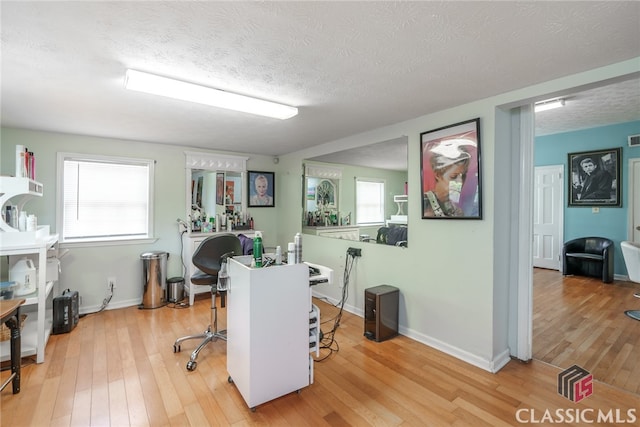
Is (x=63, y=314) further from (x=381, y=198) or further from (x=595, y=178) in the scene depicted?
(x=595, y=178)

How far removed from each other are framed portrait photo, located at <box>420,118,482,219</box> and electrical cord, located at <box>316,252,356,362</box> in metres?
1.31

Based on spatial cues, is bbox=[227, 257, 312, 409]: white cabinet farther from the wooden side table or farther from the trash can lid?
the trash can lid

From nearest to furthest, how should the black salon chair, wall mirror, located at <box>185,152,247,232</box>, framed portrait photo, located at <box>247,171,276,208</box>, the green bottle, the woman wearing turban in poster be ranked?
the green bottle, the woman wearing turban in poster, the black salon chair, wall mirror, located at <box>185,152,247,232</box>, framed portrait photo, located at <box>247,171,276,208</box>

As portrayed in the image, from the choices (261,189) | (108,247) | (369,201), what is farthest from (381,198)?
(108,247)

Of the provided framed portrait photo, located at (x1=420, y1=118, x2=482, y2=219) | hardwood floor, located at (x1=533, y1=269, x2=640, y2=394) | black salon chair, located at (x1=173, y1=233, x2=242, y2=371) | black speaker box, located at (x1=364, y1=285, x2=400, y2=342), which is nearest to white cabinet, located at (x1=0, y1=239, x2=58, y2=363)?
black salon chair, located at (x1=173, y1=233, x2=242, y2=371)

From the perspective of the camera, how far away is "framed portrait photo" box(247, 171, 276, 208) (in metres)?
4.91

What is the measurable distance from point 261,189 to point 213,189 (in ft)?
2.60

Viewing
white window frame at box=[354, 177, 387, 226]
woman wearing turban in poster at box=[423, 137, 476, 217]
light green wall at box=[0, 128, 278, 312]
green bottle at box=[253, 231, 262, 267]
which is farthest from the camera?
light green wall at box=[0, 128, 278, 312]

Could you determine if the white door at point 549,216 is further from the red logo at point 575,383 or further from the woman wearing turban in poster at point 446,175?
the woman wearing turban in poster at point 446,175

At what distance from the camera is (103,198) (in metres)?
3.83

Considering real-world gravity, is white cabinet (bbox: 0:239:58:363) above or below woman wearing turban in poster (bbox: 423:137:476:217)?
below

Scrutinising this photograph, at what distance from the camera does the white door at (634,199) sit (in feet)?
14.9

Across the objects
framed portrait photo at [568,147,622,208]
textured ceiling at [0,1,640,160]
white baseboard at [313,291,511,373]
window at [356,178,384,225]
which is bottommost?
white baseboard at [313,291,511,373]

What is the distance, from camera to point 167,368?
2.39m
